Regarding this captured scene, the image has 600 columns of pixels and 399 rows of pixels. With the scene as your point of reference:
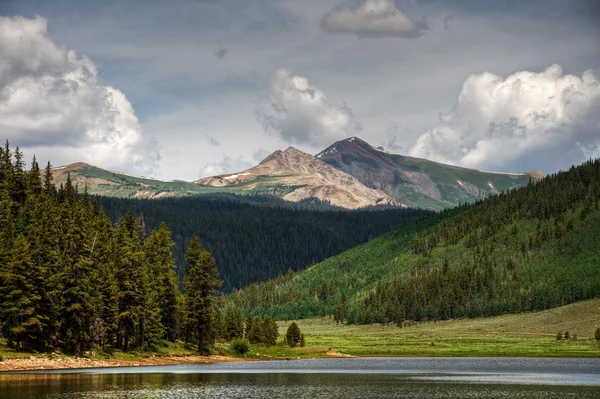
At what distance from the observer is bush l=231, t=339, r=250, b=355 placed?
468 ft

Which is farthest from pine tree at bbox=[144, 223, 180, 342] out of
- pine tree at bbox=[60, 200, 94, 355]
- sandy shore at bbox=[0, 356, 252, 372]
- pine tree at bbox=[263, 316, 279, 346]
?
pine tree at bbox=[263, 316, 279, 346]

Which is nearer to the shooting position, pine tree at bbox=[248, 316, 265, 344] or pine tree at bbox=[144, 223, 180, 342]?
pine tree at bbox=[144, 223, 180, 342]

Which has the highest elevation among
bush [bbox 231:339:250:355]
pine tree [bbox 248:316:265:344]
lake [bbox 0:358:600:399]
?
pine tree [bbox 248:316:265:344]

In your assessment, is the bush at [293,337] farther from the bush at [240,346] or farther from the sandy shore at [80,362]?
A: the sandy shore at [80,362]

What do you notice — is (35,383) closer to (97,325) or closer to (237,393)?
(237,393)

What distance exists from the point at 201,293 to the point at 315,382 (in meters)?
44.7

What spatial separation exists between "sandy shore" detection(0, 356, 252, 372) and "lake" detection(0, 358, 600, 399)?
3079 mm

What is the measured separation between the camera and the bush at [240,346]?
143 meters

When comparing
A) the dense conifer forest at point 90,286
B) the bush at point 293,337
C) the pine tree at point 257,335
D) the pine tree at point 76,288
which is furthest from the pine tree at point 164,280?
the bush at point 293,337

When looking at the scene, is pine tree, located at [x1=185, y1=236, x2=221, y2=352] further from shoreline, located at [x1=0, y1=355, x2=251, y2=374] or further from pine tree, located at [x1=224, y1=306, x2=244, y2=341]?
pine tree, located at [x1=224, y1=306, x2=244, y2=341]

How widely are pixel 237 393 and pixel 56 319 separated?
39038 mm

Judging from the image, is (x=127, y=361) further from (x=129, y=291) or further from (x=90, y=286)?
(x=90, y=286)

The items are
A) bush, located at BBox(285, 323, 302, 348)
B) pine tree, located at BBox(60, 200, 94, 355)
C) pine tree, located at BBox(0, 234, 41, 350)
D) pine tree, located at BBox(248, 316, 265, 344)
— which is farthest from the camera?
bush, located at BBox(285, 323, 302, 348)

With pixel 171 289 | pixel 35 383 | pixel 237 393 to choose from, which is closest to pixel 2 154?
pixel 171 289
